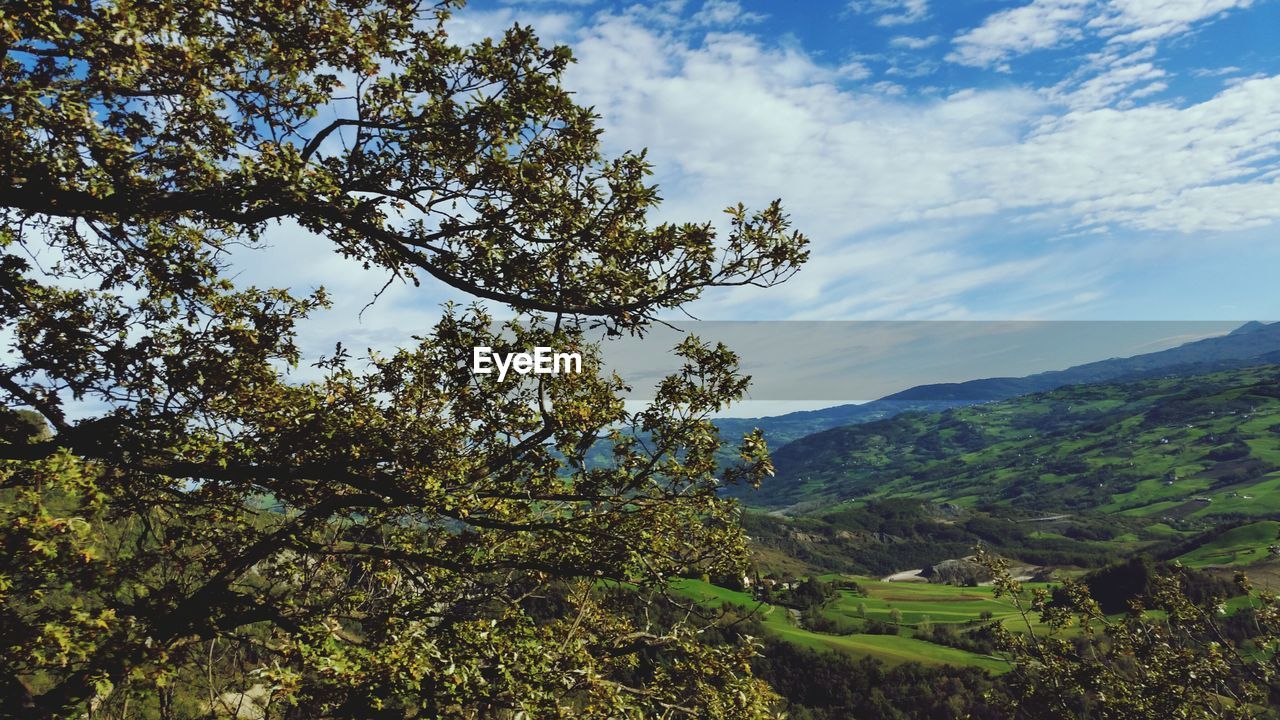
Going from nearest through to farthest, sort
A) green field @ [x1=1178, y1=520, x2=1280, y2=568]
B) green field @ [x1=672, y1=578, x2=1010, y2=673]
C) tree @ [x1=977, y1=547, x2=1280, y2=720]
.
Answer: tree @ [x1=977, y1=547, x2=1280, y2=720] < green field @ [x1=672, y1=578, x2=1010, y2=673] < green field @ [x1=1178, y1=520, x2=1280, y2=568]

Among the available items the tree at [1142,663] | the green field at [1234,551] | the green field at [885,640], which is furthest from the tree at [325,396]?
the green field at [1234,551]

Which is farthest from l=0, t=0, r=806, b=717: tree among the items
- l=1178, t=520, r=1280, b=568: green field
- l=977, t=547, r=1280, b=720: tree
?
l=1178, t=520, r=1280, b=568: green field

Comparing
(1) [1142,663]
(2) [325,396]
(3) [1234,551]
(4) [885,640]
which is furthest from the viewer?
(3) [1234,551]

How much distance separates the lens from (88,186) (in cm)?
887

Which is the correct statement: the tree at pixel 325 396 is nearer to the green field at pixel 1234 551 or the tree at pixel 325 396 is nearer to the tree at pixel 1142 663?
the tree at pixel 1142 663

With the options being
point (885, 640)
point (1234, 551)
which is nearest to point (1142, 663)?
point (885, 640)

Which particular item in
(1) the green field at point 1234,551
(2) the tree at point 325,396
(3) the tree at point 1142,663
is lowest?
(1) the green field at point 1234,551

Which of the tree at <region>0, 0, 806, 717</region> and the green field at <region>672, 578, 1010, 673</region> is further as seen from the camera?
the green field at <region>672, 578, 1010, 673</region>

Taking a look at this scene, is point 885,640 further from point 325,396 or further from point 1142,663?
point 325,396

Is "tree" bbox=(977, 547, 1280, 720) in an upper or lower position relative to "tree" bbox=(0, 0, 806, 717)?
lower

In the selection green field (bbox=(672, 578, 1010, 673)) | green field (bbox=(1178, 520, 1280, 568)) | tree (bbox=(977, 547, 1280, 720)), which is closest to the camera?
tree (bbox=(977, 547, 1280, 720))

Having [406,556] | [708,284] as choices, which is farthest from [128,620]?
[708,284]

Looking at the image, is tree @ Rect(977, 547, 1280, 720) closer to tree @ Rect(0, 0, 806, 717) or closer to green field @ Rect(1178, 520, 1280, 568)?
tree @ Rect(0, 0, 806, 717)

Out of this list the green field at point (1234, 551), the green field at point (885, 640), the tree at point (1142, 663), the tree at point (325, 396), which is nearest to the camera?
the tree at point (325, 396)
